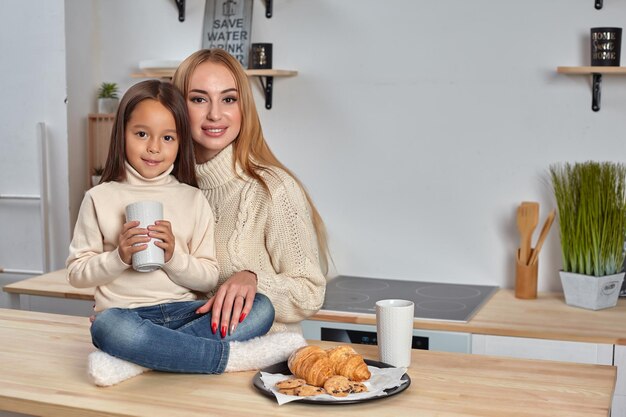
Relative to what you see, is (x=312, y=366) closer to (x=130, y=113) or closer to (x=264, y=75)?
(x=130, y=113)

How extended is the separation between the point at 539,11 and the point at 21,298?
1.93 meters

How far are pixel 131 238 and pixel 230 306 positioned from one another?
0.22 metres

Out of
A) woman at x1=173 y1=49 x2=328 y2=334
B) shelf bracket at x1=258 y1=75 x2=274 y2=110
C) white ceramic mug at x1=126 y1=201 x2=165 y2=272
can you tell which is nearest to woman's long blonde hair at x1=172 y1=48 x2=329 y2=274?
woman at x1=173 y1=49 x2=328 y2=334

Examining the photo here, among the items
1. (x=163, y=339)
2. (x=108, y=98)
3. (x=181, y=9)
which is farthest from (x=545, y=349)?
(x=108, y=98)

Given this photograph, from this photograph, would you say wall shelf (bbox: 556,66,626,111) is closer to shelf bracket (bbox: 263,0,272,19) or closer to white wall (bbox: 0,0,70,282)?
shelf bracket (bbox: 263,0,272,19)

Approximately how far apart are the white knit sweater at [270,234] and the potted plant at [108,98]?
59.7 inches

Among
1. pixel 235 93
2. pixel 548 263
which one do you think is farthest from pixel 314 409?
pixel 548 263

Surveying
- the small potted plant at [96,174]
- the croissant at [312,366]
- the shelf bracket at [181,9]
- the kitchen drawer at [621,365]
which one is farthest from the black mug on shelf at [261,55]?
the croissant at [312,366]

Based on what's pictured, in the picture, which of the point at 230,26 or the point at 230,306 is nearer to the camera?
the point at 230,306

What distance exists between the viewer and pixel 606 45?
2490mm

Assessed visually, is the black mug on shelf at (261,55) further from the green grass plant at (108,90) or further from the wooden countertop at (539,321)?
the wooden countertop at (539,321)

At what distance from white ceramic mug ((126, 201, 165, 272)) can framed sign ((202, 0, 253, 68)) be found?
169 cm

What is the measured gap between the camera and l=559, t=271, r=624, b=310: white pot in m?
2.42

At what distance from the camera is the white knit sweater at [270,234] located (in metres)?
1.73
